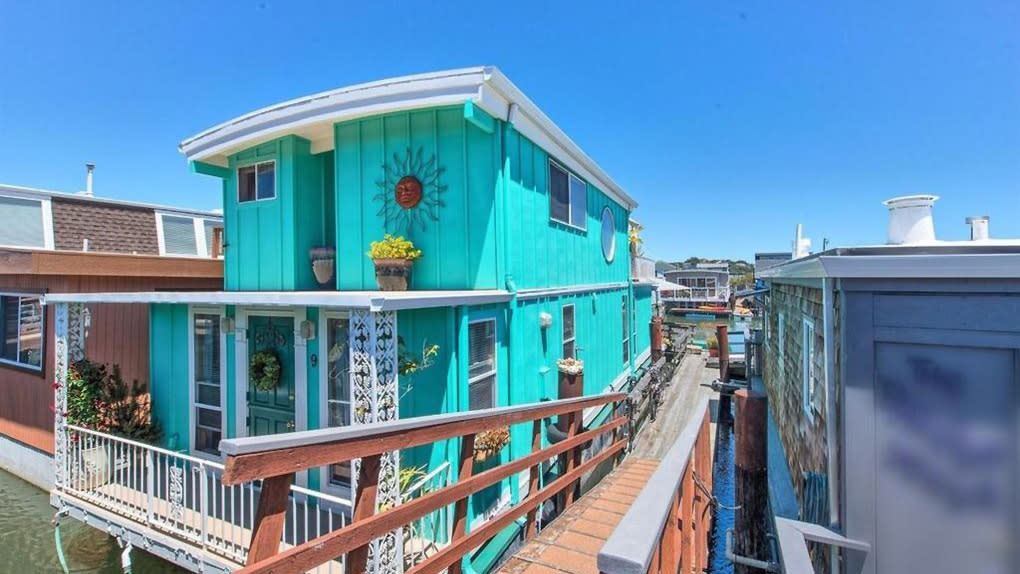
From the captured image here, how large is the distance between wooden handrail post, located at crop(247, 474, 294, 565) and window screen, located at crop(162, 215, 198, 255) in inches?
529

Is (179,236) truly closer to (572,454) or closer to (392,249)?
(392,249)

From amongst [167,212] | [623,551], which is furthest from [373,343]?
[167,212]

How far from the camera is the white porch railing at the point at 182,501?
14.2 ft

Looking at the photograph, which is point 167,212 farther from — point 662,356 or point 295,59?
point 662,356

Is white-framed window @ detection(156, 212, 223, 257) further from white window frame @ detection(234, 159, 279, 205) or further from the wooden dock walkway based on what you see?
the wooden dock walkway

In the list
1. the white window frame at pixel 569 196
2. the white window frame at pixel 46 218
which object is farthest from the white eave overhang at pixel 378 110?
the white window frame at pixel 46 218

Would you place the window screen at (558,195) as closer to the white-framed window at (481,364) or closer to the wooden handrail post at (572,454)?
the white-framed window at (481,364)

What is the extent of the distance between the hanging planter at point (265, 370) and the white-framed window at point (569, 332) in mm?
4463

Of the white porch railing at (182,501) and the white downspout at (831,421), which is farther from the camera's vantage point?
the white porch railing at (182,501)

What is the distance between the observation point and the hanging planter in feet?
17.4

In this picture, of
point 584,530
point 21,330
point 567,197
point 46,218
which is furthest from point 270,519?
point 46,218

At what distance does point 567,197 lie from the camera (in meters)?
7.84

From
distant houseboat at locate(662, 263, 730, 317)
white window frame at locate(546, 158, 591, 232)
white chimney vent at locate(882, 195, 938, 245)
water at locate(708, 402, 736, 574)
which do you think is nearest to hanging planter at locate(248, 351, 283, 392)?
white window frame at locate(546, 158, 591, 232)

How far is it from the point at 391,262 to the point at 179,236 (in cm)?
1048
